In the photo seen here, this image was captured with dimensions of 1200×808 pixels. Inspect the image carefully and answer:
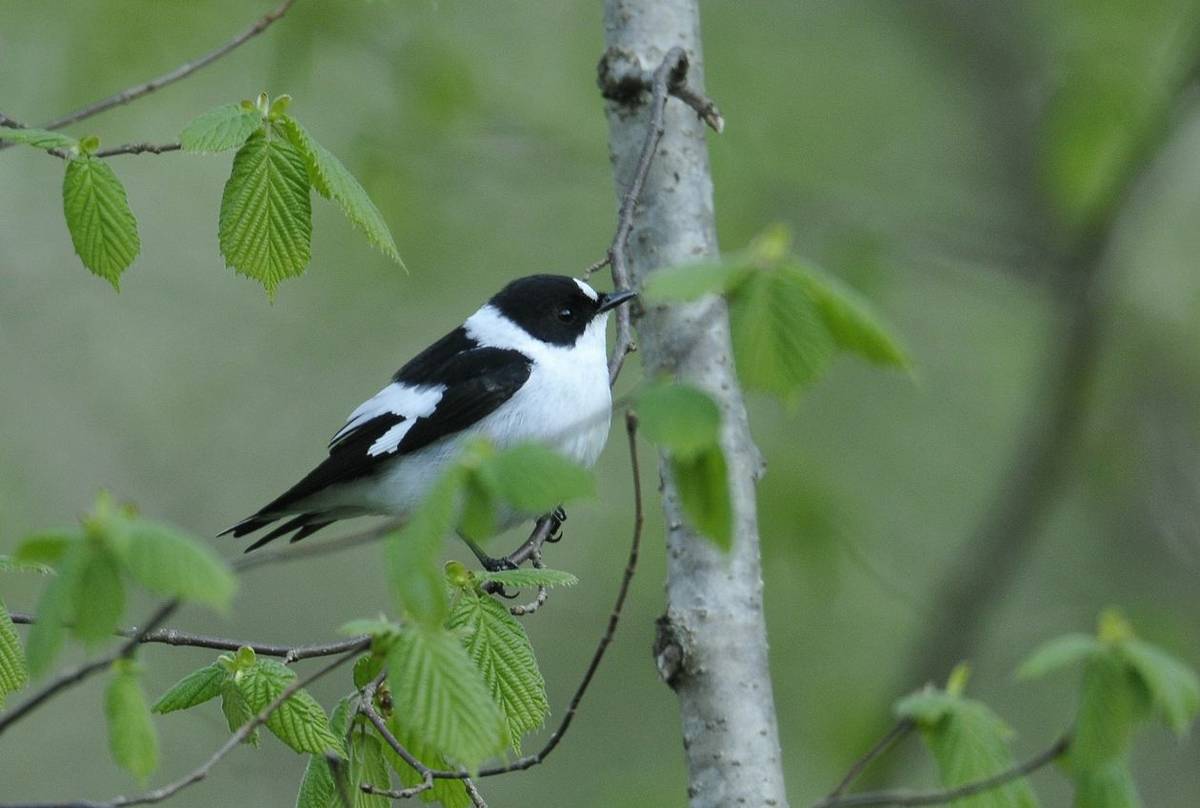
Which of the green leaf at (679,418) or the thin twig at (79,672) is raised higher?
the green leaf at (679,418)

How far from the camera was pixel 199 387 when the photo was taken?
7.68 metres

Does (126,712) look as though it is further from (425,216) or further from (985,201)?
(985,201)

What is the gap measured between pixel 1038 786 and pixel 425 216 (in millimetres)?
4694

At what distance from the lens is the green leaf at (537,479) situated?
144 cm

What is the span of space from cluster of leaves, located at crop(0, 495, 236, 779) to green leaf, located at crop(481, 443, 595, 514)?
303mm

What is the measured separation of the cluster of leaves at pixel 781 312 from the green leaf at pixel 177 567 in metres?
0.57

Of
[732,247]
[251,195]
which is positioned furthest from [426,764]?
[732,247]

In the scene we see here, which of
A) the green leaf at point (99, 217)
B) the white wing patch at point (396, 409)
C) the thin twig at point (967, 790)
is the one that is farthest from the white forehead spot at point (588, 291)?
the thin twig at point (967, 790)

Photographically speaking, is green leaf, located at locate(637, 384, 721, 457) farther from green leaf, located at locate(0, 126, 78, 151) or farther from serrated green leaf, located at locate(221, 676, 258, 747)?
green leaf, located at locate(0, 126, 78, 151)

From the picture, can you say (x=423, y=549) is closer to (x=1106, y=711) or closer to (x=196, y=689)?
(x=196, y=689)

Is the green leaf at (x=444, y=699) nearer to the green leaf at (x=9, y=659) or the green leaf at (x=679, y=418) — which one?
the green leaf at (x=679, y=418)

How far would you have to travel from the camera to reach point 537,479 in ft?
4.78

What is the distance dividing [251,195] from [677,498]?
3.07ft

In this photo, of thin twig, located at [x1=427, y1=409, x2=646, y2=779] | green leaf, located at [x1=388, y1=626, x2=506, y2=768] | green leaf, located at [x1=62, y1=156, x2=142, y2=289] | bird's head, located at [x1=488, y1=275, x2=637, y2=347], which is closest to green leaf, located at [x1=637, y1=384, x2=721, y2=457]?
thin twig, located at [x1=427, y1=409, x2=646, y2=779]
